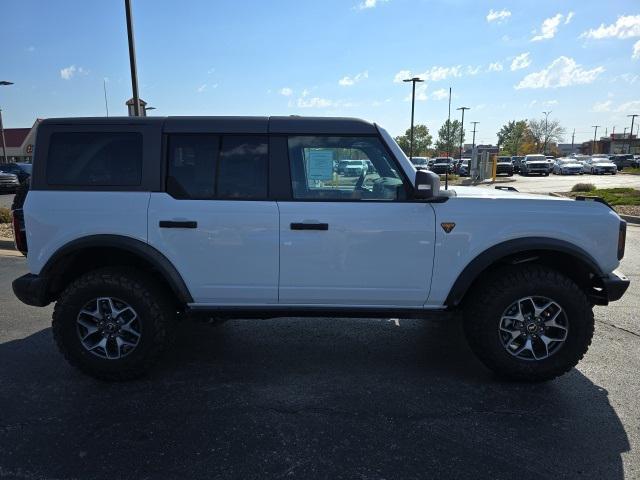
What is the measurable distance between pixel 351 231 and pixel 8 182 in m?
24.9

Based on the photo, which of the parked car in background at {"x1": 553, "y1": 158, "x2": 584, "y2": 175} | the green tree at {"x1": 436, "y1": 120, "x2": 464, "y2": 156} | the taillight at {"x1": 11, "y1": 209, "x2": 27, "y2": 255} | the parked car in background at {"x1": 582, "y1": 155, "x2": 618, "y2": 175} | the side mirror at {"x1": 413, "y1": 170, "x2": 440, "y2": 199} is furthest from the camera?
the green tree at {"x1": 436, "y1": 120, "x2": 464, "y2": 156}

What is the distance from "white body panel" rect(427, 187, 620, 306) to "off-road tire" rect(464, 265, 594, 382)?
11.3 inches

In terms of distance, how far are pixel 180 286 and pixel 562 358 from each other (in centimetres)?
288

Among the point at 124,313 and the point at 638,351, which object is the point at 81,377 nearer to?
the point at 124,313

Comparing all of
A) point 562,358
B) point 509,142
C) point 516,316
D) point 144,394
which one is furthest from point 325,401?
point 509,142

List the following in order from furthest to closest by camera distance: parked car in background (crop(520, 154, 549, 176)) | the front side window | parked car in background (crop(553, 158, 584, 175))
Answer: parked car in background (crop(553, 158, 584, 175))
parked car in background (crop(520, 154, 549, 176))
the front side window

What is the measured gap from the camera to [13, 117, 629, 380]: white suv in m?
3.47

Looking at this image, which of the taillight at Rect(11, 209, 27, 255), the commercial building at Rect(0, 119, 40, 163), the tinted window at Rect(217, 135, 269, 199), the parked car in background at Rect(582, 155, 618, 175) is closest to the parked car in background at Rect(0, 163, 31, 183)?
the taillight at Rect(11, 209, 27, 255)

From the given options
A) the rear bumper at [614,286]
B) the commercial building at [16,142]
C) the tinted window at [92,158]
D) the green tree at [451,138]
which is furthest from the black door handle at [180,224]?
the green tree at [451,138]

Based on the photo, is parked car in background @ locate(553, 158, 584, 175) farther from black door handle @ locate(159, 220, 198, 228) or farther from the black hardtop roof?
black door handle @ locate(159, 220, 198, 228)

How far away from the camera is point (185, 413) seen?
126 inches

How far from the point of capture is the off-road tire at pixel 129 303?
3572 millimetres

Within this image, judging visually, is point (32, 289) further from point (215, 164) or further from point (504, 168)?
point (504, 168)

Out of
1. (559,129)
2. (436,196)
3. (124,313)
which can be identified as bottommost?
(124,313)
